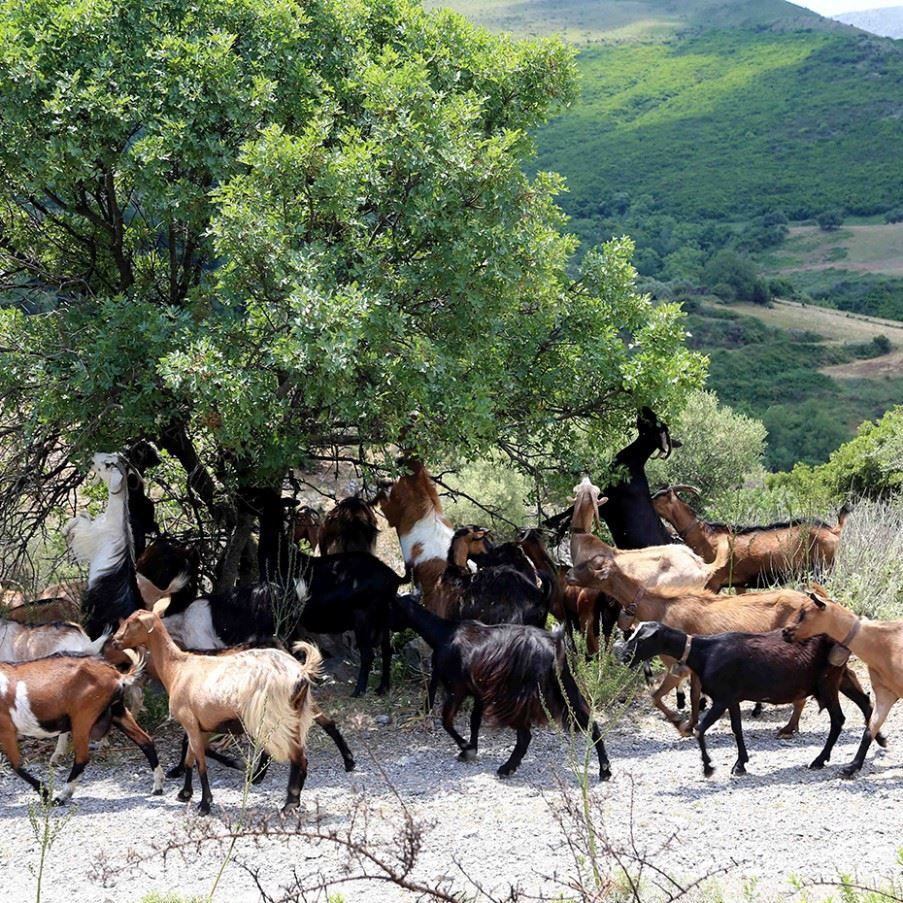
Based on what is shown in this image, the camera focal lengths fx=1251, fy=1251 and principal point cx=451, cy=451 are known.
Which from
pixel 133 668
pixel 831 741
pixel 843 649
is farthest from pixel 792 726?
pixel 133 668

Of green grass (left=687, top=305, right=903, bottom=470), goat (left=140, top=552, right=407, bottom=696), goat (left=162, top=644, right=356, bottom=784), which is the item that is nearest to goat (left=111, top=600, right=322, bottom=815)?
goat (left=162, top=644, right=356, bottom=784)

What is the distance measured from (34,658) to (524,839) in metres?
3.84

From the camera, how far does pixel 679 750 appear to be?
876 cm

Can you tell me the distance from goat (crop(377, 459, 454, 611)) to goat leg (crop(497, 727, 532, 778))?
97.9 inches

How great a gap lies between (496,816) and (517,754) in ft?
2.77

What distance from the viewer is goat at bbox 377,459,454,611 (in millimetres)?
10742

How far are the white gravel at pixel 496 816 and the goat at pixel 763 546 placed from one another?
9.02 ft

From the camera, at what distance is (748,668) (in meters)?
8.09

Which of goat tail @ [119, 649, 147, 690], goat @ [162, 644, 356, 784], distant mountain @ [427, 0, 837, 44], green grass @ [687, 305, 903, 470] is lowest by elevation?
green grass @ [687, 305, 903, 470]

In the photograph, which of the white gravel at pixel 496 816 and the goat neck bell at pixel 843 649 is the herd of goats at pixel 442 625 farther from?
the white gravel at pixel 496 816

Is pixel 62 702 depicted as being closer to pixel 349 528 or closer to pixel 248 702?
pixel 248 702

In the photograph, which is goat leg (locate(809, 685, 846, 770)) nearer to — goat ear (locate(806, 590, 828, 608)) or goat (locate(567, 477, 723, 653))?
goat ear (locate(806, 590, 828, 608))

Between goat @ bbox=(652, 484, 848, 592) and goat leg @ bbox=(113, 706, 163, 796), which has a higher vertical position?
goat @ bbox=(652, 484, 848, 592)

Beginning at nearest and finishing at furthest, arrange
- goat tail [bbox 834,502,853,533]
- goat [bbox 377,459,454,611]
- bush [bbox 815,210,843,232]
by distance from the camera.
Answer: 1. goat [bbox 377,459,454,611]
2. goat tail [bbox 834,502,853,533]
3. bush [bbox 815,210,843,232]
